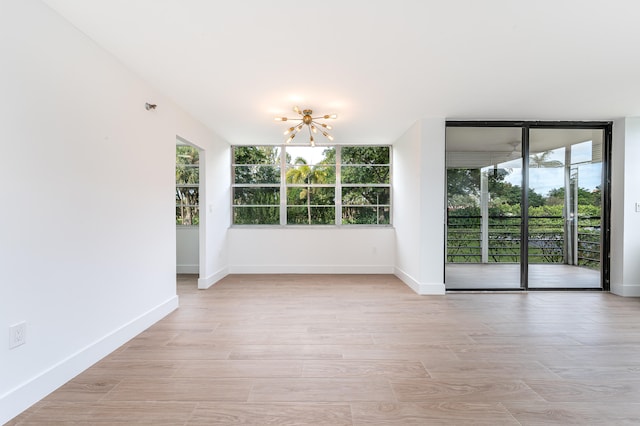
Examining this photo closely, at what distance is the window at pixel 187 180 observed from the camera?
5859 millimetres

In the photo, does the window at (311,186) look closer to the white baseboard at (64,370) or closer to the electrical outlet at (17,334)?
the white baseboard at (64,370)

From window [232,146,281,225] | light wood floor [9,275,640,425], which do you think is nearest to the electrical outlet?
light wood floor [9,275,640,425]

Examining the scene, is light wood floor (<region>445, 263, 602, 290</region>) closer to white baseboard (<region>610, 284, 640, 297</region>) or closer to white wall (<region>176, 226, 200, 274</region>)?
white baseboard (<region>610, 284, 640, 297</region>)

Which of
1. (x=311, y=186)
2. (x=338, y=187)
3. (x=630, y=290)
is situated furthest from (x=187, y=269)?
(x=630, y=290)

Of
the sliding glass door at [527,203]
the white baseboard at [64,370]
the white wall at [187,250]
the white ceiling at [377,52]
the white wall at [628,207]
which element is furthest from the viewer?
the white wall at [187,250]

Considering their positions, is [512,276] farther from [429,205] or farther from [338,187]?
[338,187]

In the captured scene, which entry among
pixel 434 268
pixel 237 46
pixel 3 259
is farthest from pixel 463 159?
pixel 3 259

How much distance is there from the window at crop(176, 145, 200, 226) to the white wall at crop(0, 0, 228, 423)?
264cm

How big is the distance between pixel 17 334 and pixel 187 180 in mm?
4340

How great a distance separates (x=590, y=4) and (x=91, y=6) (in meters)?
3.13

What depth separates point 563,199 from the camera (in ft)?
15.3

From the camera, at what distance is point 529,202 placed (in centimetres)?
457

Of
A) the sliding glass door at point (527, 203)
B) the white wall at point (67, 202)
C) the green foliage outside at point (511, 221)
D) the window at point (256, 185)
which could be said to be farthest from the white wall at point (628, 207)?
the white wall at point (67, 202)

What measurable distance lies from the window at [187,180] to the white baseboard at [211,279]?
43.8 inches
